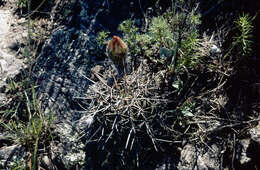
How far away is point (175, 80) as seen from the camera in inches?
86.1

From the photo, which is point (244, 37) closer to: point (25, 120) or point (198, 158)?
point (198, 158)

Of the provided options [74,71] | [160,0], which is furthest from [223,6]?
[74,71]

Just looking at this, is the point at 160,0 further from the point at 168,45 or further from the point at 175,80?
the point at 175,80

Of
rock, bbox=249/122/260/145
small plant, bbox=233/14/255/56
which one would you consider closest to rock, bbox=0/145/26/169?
rock, bbox=249/122/260/145

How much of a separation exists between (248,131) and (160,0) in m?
1.57

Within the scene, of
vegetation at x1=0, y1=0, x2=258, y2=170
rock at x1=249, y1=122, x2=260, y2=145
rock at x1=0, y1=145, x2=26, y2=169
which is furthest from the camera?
rock at x1=0, y1=145, x2=26, y2=169

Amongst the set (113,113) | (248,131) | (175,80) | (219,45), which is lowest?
(248,131)

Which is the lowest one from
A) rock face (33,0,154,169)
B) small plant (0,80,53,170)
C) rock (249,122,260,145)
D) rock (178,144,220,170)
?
rock (178,144,220,170)

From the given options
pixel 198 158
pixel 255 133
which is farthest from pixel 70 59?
pixel 255 133

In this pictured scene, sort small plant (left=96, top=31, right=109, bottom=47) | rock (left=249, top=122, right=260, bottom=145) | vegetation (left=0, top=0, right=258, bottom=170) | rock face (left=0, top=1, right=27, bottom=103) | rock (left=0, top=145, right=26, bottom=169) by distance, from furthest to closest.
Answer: rock face (left=0, top=1, right=27, bottom=103) < small plant (left=96, top=31, right=109, bottom=47) < rock (left=0, top=145, right=26, bottom=169) < vegetation (left=0, top=0, right=258, bottom=170) < rock (left=249, top=122, right=260, bottom=145)

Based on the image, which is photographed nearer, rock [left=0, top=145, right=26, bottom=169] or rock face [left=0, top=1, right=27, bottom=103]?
rock [left=0, top=145, right=26, bottom=169]

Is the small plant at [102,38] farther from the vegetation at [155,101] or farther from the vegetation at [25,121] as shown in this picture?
the vegetation at [25,121]

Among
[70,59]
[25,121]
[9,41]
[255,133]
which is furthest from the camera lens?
[9,41]

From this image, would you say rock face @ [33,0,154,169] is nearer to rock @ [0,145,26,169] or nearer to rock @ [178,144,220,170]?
rock @ [0,145,26,169]
